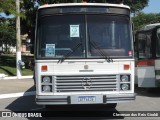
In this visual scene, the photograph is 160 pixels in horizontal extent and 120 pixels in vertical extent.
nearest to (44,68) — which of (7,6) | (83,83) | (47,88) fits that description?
(47,88)

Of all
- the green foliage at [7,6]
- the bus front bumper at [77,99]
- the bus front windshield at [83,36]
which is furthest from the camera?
the green foliage at [7,6]

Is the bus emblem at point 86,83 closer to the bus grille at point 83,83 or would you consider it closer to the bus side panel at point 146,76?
the bus grille at point 83,83

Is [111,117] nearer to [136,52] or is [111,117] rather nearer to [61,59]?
[61,59]

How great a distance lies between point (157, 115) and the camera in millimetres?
10883

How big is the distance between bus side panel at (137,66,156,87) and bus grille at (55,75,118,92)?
5.88 metres

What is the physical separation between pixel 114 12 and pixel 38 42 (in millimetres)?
2065

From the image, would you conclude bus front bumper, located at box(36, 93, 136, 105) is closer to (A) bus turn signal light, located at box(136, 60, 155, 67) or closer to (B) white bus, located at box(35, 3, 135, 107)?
(B) white bus, located at box(35, 3, 135, 107)

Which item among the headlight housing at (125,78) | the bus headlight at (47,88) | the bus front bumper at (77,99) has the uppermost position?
the headlight housing at (125,78)

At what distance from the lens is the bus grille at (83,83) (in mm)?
9680

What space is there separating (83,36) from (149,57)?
6057 mm

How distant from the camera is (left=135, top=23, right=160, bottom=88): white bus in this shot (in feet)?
49.7

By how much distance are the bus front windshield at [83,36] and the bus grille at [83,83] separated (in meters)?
0.52

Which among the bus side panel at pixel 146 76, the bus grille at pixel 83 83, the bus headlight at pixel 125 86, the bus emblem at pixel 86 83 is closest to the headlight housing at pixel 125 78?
the bus headlight at pixel 125 86

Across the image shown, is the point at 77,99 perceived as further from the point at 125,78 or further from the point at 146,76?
the point at 146,76
